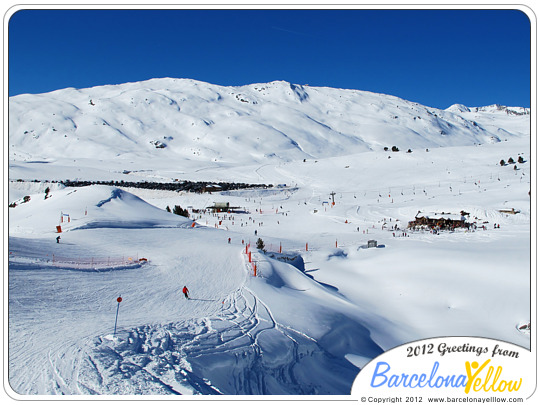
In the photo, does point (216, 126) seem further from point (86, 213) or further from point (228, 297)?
point (228, 297)

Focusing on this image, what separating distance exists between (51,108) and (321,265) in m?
159

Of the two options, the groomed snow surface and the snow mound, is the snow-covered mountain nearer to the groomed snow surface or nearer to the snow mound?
the snow mound

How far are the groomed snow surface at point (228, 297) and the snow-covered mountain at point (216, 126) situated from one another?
76858mm

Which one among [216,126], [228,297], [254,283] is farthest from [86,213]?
[216,126]

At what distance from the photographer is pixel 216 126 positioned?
14788 centimetres

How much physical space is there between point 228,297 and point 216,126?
140036 mm

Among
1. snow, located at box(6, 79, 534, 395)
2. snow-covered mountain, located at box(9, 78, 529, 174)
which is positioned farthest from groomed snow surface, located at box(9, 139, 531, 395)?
snow-covered mountain, located at box(9, 78, 529, 174)

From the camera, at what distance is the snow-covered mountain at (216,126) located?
123812 millimetres

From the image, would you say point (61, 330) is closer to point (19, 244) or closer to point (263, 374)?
point (263, 374)

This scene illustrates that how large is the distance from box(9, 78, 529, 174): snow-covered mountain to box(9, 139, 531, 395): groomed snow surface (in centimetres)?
7686

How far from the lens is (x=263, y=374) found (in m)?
8.24

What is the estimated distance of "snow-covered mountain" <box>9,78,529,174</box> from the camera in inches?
4875

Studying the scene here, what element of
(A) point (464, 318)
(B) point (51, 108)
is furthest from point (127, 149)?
(A) point (464, 318)
